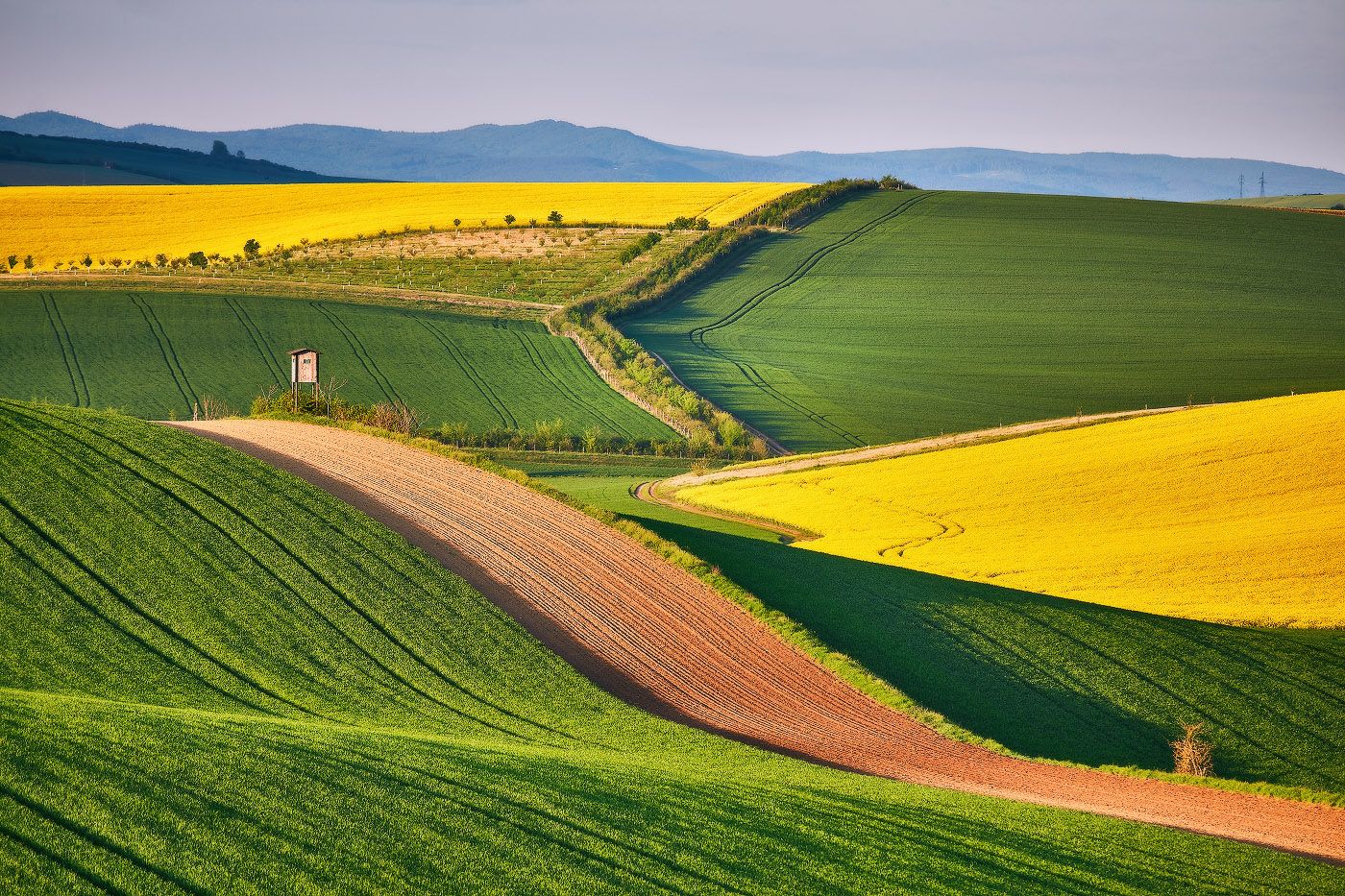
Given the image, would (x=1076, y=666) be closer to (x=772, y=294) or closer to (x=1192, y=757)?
(x=1192, y=757)

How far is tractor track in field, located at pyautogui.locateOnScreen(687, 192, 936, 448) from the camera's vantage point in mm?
68812

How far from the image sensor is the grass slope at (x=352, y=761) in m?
12.8

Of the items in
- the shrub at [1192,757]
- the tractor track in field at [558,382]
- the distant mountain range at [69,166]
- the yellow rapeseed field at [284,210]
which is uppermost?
the distant mountain range at [69,166]

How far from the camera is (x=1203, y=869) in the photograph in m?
17.2

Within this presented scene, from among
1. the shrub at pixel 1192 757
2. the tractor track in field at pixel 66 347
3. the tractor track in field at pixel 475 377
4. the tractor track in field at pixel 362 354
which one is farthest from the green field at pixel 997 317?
the shrub at pixel 1192 757

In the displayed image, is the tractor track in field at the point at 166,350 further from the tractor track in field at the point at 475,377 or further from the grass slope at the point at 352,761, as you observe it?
the grass slope at the point at 352,761

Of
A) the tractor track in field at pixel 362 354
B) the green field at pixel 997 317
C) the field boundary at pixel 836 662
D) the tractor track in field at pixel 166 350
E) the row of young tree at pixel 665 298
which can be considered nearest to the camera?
the field boundary at pixel 836 662

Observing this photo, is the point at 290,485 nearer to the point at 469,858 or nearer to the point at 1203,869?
the point at 469,858

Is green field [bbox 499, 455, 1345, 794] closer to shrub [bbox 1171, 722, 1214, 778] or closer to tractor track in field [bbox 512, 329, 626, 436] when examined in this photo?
shrub [bbox 1171, 722, 1214, 778]

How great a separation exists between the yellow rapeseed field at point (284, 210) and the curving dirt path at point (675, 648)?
6977cm

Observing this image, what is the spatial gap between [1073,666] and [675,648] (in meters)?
Result: 10.1

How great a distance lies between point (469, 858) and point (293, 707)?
26.6 ft

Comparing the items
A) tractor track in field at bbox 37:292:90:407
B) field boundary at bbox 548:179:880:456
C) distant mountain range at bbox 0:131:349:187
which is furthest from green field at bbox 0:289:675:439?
distant mountain range at bbox 0:131:349:187

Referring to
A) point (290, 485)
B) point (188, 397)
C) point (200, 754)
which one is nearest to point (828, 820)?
point (200, 754)
